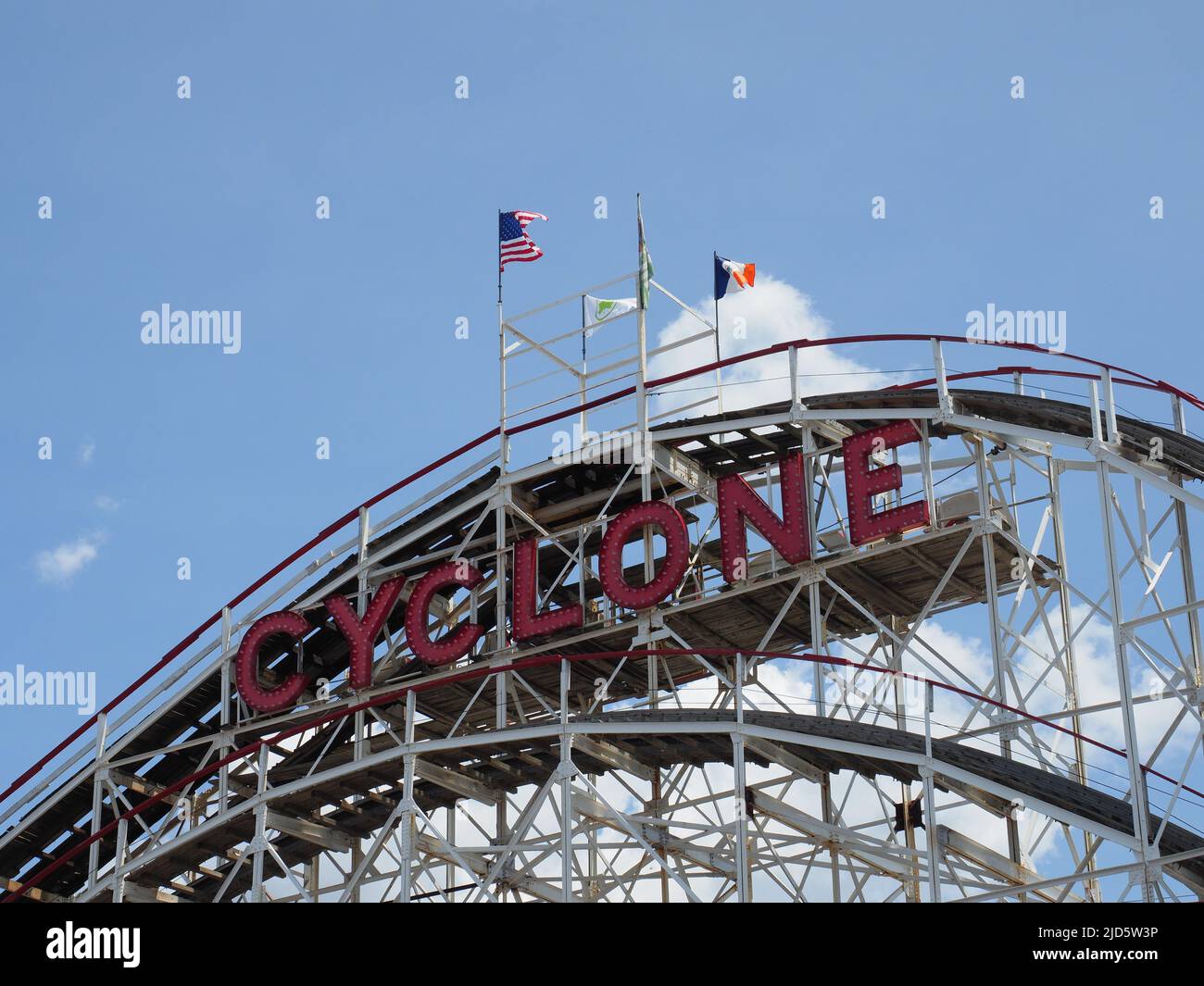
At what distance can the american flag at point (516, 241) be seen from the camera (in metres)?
45.9

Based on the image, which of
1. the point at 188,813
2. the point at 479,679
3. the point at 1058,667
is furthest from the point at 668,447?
the point at 188,813

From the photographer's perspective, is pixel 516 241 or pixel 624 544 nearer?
pixel 624 544

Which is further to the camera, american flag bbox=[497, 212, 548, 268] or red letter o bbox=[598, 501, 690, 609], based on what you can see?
american flag bbox=[497, 212, 548, 268]

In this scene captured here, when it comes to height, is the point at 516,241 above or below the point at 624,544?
above

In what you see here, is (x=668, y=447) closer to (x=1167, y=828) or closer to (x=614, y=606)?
(x=614, y=606)

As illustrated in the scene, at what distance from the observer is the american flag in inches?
1806

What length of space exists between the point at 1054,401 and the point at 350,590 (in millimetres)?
16435

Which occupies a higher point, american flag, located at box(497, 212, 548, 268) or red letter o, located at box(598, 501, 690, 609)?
american flag, located at box(497, 212, 548, 268)

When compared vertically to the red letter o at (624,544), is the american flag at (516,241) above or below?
above

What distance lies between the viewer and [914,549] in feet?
126

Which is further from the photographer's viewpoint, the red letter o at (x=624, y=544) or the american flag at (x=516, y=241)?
the american flag at (x=516, y=241)

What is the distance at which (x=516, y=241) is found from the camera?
4594 centimetres
